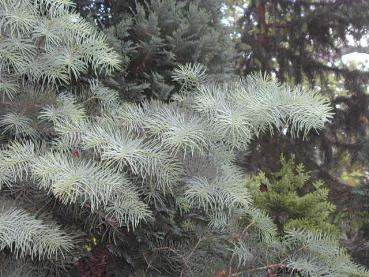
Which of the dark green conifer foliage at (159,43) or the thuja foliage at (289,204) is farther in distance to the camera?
the thuja foliage at (289,204)

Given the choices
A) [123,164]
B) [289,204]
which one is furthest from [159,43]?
[289,204]

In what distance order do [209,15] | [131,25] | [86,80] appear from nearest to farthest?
1. [86,80]
2. [131,25]
3. [209,15]

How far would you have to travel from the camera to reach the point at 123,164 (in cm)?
128

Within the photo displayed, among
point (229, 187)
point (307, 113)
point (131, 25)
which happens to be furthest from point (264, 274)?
point (131, 25)

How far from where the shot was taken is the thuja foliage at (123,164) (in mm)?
1225

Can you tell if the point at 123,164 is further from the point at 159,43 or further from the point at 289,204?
the point at 289,204

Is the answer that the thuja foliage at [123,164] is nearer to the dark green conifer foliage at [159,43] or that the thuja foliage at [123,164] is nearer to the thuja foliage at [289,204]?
the dark green conifer foliage at [159,43]

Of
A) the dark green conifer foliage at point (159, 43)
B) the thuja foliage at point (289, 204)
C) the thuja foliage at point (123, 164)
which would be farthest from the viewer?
the thuja foliage at point (289, 204)

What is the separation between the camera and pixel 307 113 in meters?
1.21

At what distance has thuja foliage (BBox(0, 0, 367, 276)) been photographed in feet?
4.02

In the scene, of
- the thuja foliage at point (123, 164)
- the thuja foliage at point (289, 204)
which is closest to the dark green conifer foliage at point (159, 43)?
the thuja foliage at point (123, 164)

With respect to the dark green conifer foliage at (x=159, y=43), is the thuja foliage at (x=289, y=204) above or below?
below

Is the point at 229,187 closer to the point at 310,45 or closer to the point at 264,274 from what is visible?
the point at 264,274

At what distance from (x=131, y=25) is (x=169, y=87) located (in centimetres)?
38
